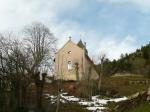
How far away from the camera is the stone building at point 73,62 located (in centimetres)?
→ 9351

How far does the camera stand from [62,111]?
53.6 m

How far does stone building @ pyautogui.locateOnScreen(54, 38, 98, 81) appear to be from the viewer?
93512 millimetres

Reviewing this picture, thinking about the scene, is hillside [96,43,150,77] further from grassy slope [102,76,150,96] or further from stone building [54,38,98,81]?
stone building [54,38,98,81]

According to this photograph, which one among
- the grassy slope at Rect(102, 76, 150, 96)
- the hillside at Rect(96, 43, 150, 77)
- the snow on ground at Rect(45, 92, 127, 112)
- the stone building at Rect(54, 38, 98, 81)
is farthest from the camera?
the hillside at Rect(96, 43, 150, 77)

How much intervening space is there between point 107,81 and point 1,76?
47025mm

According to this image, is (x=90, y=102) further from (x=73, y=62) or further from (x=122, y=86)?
(x=73, y=62)

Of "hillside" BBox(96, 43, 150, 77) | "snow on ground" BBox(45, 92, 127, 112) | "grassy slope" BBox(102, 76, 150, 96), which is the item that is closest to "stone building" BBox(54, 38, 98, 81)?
"grassy slope" BBox(102, 76, 150, 96)

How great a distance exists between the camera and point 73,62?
9519 centimetres

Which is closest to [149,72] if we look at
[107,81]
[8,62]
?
[107,81]

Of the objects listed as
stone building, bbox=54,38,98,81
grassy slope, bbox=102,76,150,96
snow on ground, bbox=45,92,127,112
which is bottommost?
snow on ground, bbox=45,92,127,112

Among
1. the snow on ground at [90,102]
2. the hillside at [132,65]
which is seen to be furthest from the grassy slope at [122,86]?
the hillside at [132,65]

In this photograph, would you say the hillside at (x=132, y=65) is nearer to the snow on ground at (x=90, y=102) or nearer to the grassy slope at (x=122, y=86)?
the grassy slope at (x=122, y=86)

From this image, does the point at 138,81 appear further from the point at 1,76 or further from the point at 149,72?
the point at 1,76

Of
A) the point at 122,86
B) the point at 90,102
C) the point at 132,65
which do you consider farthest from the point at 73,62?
the point at 90,102
